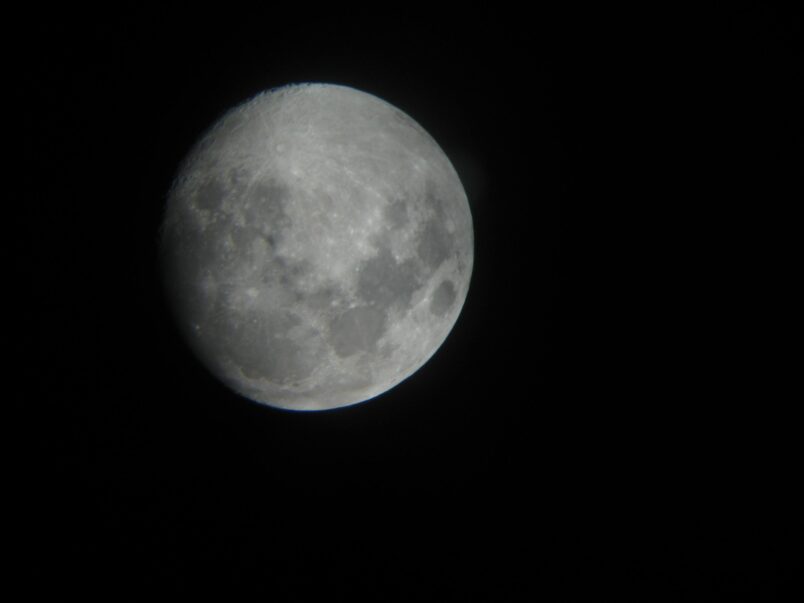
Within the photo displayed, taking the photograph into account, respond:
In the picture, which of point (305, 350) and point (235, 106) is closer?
point (305, 350)

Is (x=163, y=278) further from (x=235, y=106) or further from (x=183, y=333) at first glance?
(x=235, y=106)

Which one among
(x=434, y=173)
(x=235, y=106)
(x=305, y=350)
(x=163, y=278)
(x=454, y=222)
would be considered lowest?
(x=305, y=350)

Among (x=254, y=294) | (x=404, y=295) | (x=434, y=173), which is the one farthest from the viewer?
(x=434, y=173)

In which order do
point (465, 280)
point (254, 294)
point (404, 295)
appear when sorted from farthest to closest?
1. point (465, 280)
2. point (404, 295)
3. point (254, 294)

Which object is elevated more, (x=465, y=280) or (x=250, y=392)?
(x=465, y=280)

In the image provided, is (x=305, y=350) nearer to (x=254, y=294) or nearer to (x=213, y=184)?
(x=254, y=294)

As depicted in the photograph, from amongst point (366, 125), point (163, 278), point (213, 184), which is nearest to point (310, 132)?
point (366, 125)

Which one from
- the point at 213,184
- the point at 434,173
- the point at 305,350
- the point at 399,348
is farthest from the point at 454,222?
the point at 213,184
